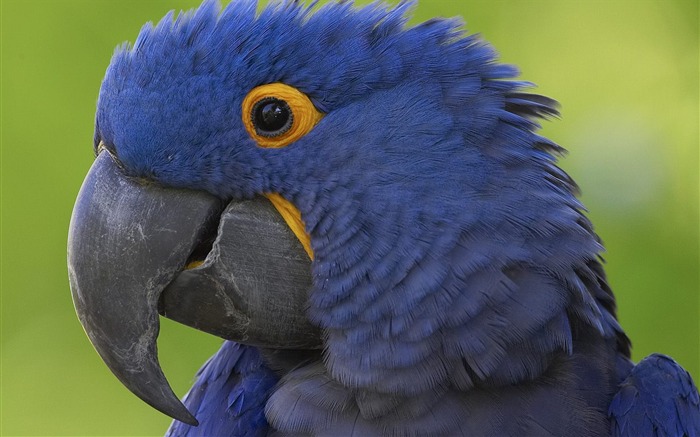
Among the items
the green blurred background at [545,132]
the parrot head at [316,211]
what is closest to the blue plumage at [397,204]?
the parrot head at [316,211]

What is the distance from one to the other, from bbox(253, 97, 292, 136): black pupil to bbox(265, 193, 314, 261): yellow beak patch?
14cm

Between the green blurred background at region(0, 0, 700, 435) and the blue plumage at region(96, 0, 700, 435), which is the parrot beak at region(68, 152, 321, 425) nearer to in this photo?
the blue plumage at region(96, 0, 700, 435)

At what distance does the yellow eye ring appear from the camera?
1.83 m

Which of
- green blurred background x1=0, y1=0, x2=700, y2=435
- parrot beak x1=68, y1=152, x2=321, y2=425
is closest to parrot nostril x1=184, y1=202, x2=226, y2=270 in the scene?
parrot beak x1=68, y1=152, x2=321, y2=425

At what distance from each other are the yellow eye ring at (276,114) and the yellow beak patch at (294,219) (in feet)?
0.39

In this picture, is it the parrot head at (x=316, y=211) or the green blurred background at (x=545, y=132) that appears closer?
the parrot head at (x=316, y=211)

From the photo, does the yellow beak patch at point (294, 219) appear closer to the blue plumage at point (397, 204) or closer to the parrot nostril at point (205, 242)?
the blue plumage at point (397, 204)

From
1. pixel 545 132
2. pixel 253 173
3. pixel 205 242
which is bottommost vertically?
pixel 545 132

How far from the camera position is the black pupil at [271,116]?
6.00 feet

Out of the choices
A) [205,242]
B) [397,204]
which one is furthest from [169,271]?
[397,204]

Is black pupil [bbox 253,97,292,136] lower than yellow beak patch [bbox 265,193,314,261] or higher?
higher

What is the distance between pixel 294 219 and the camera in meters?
1.84

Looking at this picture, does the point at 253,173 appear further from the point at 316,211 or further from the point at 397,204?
the point at 397,204

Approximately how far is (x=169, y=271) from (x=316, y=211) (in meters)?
0.34
